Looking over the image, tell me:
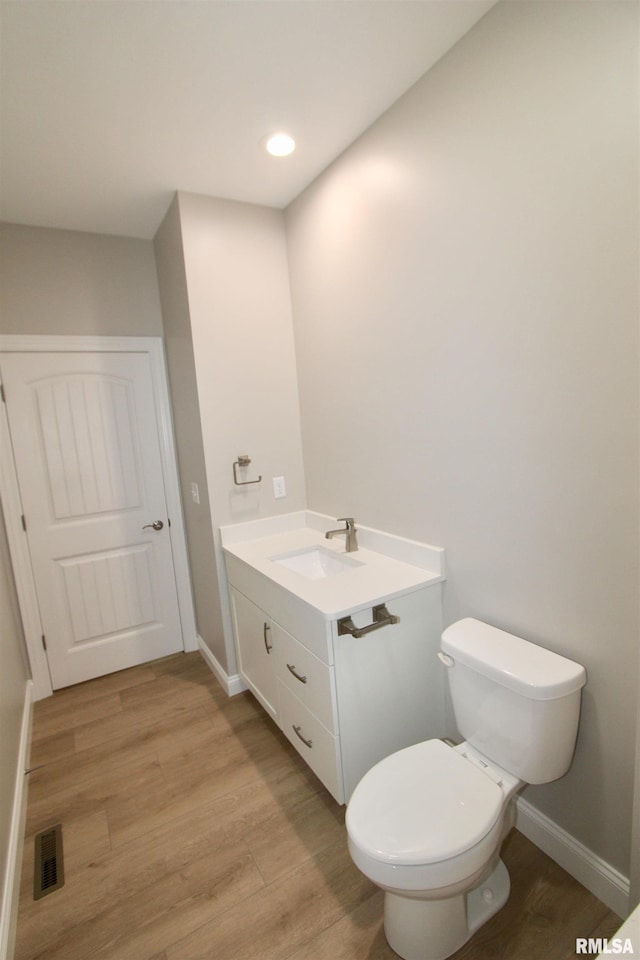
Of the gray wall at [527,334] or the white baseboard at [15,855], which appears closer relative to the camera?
the gray wall at [527,334]

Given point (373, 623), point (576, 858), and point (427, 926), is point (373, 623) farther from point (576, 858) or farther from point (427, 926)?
point (576, 858)

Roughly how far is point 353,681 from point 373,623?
0.21 meters

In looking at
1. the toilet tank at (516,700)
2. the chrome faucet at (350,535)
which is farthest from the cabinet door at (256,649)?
the toilet tank at (516,700)

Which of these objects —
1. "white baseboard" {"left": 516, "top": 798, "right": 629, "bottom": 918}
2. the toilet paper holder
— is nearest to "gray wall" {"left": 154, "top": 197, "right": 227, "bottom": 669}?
the toilet paper holder

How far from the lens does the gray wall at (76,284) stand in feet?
7.42

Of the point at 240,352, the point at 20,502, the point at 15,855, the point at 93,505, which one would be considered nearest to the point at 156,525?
the point at 93,505

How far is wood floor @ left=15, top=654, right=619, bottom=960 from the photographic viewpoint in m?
1.22

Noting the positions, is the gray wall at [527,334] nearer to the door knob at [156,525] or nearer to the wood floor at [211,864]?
the wood floor at [211,864]

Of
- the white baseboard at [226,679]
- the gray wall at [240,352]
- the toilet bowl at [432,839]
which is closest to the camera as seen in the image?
the toilet bowl at [432,839]

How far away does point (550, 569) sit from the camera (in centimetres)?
128

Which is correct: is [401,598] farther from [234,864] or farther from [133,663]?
[133,663]

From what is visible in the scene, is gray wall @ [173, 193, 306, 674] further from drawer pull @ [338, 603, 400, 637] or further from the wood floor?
drawer pull @ [338, 603, 400, 637]

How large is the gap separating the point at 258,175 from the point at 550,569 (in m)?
Answer: 2.09

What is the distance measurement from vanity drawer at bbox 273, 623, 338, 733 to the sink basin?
0.39 metres
